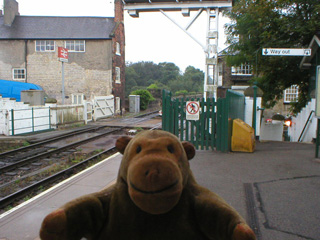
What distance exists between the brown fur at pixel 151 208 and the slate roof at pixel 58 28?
28.5 meters

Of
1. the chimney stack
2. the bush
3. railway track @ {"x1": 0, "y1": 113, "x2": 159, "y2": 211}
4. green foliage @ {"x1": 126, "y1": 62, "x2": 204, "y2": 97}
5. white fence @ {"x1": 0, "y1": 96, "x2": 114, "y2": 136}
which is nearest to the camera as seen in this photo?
railway track @ {"x1": 0, "y1": 113, "x2": 159, "y2": 211}

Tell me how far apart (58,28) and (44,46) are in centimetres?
252

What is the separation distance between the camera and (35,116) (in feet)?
53.2

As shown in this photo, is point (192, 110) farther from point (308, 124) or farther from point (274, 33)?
point (274, 33)

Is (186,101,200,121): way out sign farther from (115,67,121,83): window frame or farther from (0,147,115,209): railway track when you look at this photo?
(115,67,121,83): window frame

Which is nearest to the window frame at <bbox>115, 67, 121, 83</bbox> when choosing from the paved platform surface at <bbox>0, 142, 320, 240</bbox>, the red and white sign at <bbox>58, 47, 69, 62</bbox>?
the red and white sign at <bbox>58, 47, 69, 62</bbox>

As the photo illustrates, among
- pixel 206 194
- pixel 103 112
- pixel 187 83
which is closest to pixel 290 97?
pixel 103 112

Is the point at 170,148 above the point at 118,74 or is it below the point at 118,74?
below

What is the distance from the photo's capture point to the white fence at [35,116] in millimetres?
14531

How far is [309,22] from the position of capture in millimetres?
11711

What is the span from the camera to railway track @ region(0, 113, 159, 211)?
Result: 23.1ft

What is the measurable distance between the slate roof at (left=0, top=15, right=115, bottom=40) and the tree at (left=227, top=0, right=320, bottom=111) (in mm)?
17047

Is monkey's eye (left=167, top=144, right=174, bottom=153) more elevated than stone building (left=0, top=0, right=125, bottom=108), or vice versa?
stone building (left=0, top=0, right=125, bottom=108)

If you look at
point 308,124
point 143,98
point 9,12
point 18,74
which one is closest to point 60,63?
point 18,74
